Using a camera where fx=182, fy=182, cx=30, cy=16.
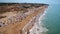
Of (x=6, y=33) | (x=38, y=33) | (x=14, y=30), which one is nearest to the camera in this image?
(x=6, y=33)

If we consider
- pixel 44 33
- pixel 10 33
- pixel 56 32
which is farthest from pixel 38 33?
pixel 10 33

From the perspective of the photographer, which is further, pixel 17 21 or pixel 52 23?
pixel 52 23

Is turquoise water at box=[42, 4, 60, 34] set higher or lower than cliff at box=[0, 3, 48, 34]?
lower

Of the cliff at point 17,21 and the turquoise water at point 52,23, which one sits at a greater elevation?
the cliff at point 17,21

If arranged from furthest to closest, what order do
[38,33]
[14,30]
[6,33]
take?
[38,33], [14,30], [6,33]

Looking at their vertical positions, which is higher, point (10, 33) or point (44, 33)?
point (10, 33)

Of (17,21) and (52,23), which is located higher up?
(17,21)

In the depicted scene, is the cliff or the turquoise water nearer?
the cliff

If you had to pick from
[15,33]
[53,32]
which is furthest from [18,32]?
[53,32]

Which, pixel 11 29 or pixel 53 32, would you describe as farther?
pixel 53 32

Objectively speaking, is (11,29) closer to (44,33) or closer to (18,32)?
(18,32)

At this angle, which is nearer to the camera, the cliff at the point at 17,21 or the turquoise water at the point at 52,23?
the cliff at the point at 17,21
